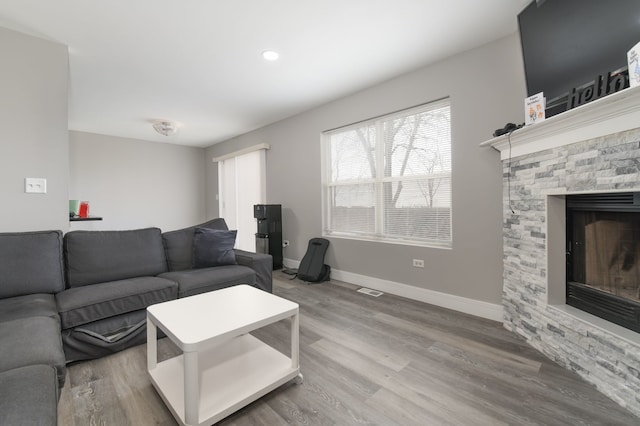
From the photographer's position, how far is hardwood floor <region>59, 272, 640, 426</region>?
1397mm

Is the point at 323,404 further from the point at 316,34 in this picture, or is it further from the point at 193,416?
the point at 316,34

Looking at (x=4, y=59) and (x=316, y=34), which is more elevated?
(x=316, y=34)

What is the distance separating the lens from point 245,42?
249 cm

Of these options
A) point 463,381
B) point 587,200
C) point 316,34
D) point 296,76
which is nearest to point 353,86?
point 296,76

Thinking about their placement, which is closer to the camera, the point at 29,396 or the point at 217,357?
the point at 29,396

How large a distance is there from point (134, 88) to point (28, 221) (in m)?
1.95

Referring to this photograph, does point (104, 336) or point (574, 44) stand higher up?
point (574, 44)

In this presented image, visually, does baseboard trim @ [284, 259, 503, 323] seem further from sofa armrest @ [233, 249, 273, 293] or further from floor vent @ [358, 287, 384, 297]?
sofa armrest @ [233, 249, 273, 293]

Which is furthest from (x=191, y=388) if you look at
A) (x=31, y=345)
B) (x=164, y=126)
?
(x=164, y=126)

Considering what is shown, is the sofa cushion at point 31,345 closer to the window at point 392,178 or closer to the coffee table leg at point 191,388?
the coffee table leg at point 191,388

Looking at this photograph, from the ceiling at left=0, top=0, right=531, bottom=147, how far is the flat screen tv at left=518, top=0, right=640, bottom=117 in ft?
1.09

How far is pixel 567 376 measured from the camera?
1692 millimetres

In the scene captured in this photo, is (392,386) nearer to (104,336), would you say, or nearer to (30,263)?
(104,336)

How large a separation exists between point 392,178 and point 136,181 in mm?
5386
